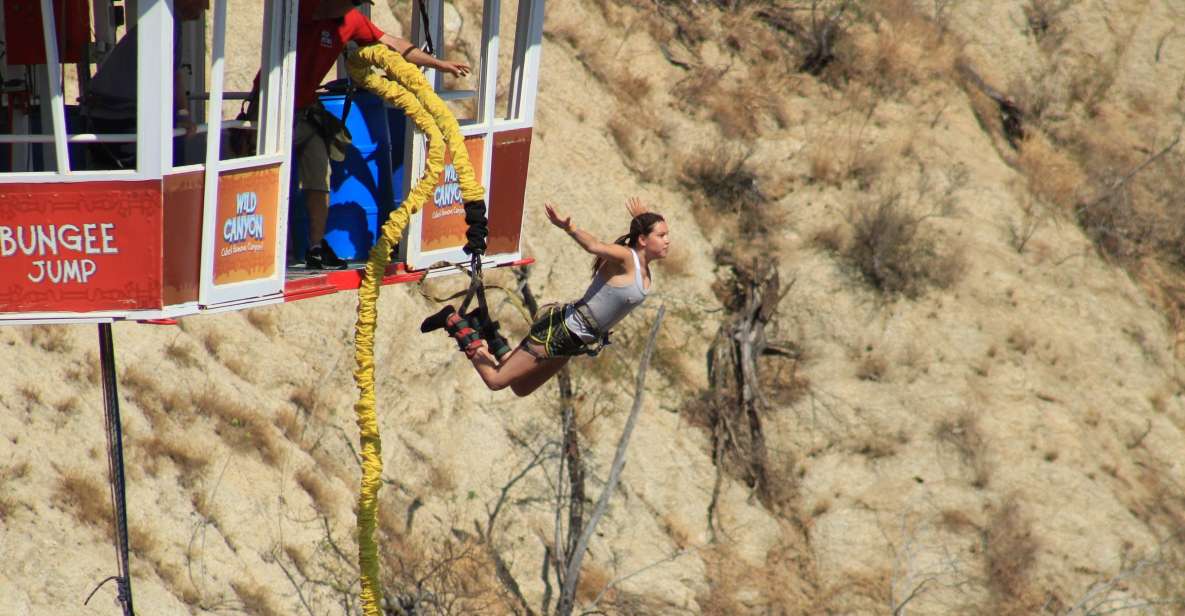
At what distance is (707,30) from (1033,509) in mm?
10169

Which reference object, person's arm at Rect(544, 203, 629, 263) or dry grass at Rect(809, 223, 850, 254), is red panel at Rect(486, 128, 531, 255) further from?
dry grass at Rect(809, 223, 850, 254)

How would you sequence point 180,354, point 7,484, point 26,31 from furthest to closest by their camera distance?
point 180,354, point 7,484, point 26,31

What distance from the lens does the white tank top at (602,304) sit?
10844 mm

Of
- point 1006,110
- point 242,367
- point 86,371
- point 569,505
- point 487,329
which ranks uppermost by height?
point 487,329

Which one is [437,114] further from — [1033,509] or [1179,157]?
[1179,157]

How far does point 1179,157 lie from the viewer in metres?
27.8

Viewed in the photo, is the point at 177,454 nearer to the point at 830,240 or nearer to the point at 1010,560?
the point at 830,240

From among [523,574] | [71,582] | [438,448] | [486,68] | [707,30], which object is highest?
[486,68]

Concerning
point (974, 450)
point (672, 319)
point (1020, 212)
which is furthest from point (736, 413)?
point (1020, 212)

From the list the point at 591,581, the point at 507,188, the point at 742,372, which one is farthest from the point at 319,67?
the point at 742,372

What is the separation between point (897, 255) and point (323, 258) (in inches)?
618

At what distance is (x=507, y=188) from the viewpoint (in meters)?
11.8

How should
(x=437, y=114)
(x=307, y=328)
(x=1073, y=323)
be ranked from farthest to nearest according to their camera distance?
(x=1073, y=323)
(x=307, y=328)
(x=437, y=114)

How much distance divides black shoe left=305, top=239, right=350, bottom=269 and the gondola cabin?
0.06m
